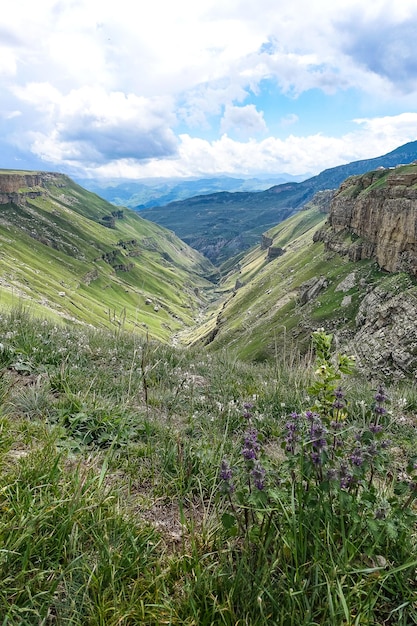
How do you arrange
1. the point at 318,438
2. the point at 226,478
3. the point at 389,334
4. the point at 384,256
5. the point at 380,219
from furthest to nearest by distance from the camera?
the point at 380,219
the point at 384,256
the point at 389,334
the point at 318,438
the point at 226,478

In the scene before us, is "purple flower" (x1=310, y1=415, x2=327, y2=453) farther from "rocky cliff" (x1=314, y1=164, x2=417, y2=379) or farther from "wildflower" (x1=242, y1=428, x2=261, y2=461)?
"rocky cliff" (x1=314, y1=164, x2=417, y2=379)

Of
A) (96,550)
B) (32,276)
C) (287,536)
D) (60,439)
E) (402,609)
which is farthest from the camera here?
(32,276)

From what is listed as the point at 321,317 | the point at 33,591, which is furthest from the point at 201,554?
the point at 321,317

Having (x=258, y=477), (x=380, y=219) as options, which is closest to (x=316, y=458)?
(x=258, y=477)

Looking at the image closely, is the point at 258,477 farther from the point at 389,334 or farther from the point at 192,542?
the point at 389,334

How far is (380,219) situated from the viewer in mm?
70688

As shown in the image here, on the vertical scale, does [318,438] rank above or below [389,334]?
above

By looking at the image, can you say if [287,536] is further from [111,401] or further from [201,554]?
[111,401]

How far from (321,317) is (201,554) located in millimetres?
66733

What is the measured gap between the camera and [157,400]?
228 inches

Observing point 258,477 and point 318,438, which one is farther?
point 318,438

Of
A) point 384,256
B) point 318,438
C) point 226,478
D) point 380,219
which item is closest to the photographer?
point 226,478

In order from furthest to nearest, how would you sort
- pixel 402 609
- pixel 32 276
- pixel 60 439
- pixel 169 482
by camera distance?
pixel 32 276 → pixel 60 439 → pixel 169 482 → pixel 402 609

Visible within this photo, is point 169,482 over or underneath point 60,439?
underneath
